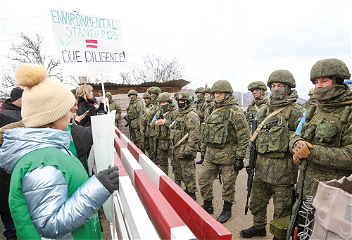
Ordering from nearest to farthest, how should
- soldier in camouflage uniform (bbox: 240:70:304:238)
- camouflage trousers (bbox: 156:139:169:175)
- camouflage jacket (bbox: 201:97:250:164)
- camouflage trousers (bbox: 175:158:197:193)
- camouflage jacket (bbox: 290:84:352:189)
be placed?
1. camouflage jacket (bbox: 290:84:352:189)
2. soldier in camouflage uniform (bbox: 240:70:304:238)
3. camouflage jacket (bbox: 201:97:250:164)
4. camouflage trousers (bbox: 175:158:197:193)
5. camouflage trousers (bbox: 156:139:169:175)

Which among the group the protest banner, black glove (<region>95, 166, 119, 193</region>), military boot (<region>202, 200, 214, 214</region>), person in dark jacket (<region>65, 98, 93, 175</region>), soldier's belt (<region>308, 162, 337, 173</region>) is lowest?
military boot (<region>202, 200, 214, 214</region>)

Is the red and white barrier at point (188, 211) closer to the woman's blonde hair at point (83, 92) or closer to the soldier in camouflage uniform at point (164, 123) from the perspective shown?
the woman's blonde hair at point (83, 92)

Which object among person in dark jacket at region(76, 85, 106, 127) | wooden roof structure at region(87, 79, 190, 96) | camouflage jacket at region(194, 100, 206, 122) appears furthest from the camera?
wooden roof structure at region(87, 79, 190, 96)

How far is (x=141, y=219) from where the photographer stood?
108cm

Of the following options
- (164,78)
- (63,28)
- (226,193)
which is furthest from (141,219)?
(164,78)

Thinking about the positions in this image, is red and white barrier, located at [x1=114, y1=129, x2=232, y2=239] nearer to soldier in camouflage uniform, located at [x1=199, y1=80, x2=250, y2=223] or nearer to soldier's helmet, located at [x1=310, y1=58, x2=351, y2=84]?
soldier's helmet, located at [x1=310, y1=58, x2=351, y2=84]

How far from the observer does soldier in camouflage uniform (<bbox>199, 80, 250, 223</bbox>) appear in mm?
3883

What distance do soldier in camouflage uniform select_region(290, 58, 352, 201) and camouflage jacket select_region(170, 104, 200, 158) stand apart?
7.46 feet

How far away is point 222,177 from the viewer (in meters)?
4.06

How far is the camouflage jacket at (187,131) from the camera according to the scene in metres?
4.60

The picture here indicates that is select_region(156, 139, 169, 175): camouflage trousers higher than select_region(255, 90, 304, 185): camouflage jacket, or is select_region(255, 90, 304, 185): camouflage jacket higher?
select_region(255, 90, 304, 185): camouflage jacket

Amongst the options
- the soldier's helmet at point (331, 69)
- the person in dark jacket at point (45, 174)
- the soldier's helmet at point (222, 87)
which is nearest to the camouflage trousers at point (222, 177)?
the soldier's helmet at point (222, 87)

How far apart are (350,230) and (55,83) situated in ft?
7.14

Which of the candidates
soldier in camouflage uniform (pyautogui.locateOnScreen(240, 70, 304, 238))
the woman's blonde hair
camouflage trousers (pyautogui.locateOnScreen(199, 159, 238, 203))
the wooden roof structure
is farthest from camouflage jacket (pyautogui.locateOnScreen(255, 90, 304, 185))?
the wooden roof structure
